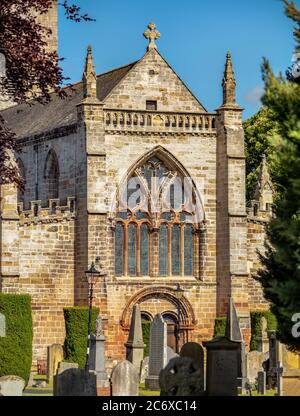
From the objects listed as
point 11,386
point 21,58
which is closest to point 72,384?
point 11,386

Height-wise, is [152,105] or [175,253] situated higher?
[152,105]

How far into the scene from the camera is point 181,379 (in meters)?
35.3

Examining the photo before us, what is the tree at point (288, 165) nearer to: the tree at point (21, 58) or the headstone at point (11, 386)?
the tree at point (21, 58)

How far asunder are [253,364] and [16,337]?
1109cm

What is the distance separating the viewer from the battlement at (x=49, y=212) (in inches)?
2594

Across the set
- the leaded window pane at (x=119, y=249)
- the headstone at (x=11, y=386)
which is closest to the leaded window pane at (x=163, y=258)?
the leaded window pane at (x=119, y=249)

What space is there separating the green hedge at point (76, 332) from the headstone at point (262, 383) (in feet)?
46.6

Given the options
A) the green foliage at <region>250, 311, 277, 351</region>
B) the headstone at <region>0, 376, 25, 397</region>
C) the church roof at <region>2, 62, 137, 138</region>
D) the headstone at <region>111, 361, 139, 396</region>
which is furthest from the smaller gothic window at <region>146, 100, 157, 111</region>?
the headstone at <region>0, 376, 25, 397</region>

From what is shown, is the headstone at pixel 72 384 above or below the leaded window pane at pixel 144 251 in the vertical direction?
below

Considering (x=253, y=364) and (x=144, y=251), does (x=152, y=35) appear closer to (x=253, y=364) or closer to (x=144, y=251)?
(x=144, y=251)

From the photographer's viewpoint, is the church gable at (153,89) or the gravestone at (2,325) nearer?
the gravestone at (2,325)
